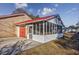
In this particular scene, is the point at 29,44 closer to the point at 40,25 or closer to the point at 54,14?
the point at 40,25

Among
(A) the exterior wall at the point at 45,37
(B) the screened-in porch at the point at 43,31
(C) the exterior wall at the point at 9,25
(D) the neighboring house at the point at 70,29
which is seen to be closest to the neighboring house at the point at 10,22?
(C) the exterior wall at the point at 9,25

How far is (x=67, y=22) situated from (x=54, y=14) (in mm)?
210

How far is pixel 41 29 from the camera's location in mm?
3162

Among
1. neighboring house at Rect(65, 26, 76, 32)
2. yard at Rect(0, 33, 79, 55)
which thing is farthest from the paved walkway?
neighboring house at Rect(65, 26, 76, 32)

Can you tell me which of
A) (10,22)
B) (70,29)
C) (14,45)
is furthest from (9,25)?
(70,29)

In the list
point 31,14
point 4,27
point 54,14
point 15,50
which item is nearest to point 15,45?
point 15,50

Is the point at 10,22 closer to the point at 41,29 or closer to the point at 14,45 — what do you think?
the point at 14,45

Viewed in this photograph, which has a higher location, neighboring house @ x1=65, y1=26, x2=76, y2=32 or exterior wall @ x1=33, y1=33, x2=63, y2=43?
neighboring house @ x1=65, y1=26, x2=76, y2=32

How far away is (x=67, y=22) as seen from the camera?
10.3 ft

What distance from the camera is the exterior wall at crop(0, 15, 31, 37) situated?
311 centimetres

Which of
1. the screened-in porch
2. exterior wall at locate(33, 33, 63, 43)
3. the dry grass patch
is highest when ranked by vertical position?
the screened-in porch

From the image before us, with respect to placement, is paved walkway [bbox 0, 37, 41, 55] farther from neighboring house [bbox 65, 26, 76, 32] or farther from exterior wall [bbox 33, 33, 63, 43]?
neighboring house [bbox 65, 26, 76, 32]

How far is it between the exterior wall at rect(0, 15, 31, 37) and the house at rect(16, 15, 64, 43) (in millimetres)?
52

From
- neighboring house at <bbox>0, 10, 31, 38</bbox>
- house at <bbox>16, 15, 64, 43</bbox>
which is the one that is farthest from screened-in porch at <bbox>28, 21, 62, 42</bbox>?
neighboring house at <bbox>0, 10, 31, 38</bbox>
